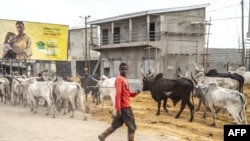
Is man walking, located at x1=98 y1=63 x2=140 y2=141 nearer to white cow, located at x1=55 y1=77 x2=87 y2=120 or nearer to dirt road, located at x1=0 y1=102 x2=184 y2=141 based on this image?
dirt road, located at x1=0 y1=102 x2=184 y2=141

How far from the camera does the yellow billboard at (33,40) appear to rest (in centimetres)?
2345

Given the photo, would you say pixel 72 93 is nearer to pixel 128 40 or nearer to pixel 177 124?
pixel 177 124

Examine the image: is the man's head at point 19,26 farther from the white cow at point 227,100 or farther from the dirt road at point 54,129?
the white cow at point 227,100

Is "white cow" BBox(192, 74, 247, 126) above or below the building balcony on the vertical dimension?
below

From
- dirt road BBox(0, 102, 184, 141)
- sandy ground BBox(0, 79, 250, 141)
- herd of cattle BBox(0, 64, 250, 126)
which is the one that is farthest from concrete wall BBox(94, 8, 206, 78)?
dirt road BBox(0, 102, 184, 141)

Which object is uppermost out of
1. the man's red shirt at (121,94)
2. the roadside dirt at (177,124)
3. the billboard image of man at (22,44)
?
the billboard image of man at (22,44)

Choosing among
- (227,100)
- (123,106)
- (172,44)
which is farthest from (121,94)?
(172,44)

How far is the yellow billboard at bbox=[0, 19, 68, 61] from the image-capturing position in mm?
23453

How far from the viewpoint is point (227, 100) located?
1112cm

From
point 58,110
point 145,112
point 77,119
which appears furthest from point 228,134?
point 58,110

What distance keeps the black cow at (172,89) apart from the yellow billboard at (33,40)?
1194 centimetres

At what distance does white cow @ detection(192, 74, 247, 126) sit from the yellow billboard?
1494 cm

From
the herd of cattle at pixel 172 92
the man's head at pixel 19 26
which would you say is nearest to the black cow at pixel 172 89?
the herd of cattle at pixel 172 92

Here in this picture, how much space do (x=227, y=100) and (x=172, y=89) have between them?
119 inches
